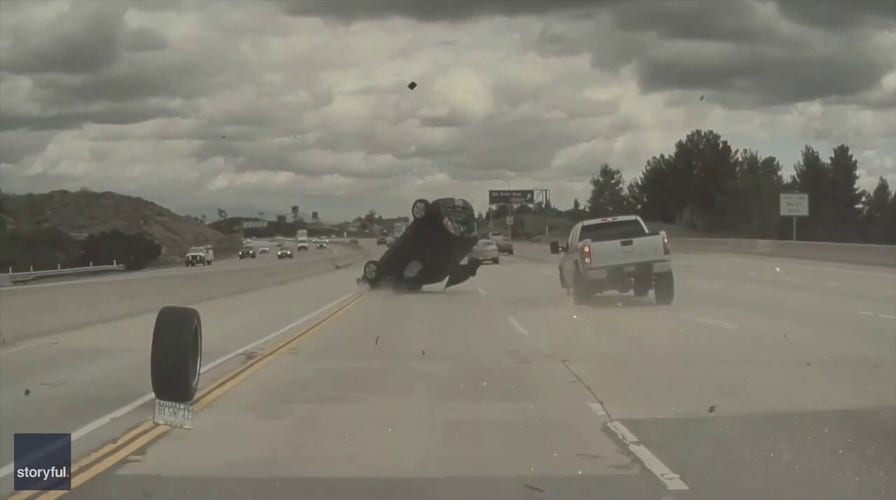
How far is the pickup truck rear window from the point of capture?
25656 millimetres

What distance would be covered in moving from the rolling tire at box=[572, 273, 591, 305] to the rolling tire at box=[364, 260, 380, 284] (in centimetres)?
1103

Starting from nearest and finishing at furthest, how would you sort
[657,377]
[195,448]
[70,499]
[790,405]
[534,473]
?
[70,499], [534,473], [195,448], [790,405], [657,377]

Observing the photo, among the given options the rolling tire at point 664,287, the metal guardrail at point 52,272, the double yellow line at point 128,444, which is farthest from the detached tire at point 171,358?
the rolling tire at point 664,287

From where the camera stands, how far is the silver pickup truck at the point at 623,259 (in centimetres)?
2509

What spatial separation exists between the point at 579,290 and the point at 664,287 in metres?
2.10

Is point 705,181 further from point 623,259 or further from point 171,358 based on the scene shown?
point 171,358

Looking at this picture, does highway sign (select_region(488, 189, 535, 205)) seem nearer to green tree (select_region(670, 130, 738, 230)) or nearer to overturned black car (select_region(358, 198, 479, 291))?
green tree (select_region(670, 130, 738, 230))

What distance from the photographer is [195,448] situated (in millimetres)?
9133

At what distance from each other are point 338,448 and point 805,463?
12.6 feet

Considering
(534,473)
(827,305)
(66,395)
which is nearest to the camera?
(534,473)

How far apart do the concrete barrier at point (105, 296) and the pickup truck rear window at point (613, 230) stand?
11.0m

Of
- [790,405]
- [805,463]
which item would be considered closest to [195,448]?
[805,463]

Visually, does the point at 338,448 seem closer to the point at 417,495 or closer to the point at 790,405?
the point at 417,495

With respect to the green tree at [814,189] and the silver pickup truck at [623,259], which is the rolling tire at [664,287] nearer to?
the silver pickup truck at [623,259]
